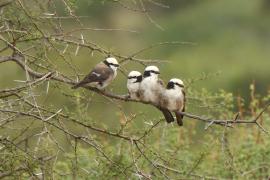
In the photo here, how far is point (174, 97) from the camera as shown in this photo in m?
6.75

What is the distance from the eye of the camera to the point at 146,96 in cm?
659

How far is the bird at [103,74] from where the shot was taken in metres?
6.76

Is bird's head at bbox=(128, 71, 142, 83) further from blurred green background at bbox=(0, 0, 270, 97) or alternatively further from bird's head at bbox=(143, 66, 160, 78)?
blurred green background at bbox=(0, 0, 270, 97)

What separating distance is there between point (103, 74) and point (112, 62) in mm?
126

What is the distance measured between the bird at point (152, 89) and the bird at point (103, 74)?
0.20 meters

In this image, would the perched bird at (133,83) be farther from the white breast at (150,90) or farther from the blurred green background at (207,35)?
the blurred green background at (207,35)

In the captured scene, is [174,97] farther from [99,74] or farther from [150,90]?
[99,74]

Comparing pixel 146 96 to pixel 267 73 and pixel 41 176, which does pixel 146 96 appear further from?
pixel 267 73

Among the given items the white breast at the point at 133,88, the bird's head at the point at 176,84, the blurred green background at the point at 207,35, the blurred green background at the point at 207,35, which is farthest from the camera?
the blurred green background at the point at 207,35

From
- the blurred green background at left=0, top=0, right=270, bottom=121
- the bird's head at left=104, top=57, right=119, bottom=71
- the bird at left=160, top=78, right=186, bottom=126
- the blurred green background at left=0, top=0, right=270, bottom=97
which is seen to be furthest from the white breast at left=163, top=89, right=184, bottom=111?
the blurred green background at left=0, top=0, right=270, bottom=97

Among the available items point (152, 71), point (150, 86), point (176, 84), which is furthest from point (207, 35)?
point (150, 86)

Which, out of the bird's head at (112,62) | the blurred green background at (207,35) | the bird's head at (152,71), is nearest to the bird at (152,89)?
the bird's head at (152,71)

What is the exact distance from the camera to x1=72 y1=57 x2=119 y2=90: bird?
676 centimetres

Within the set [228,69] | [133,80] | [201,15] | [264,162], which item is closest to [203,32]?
[201,15]
